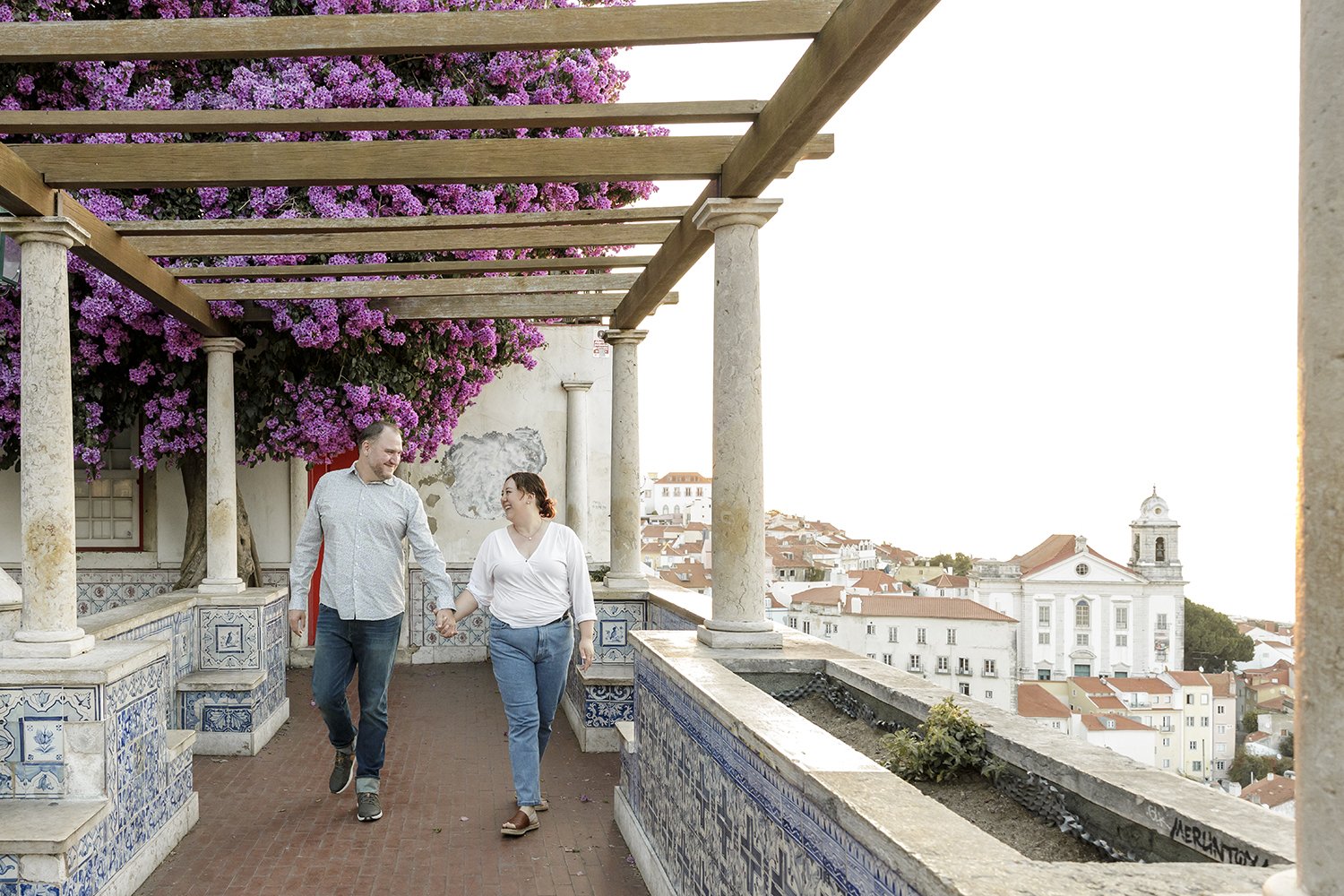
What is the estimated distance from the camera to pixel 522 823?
17.5 feet

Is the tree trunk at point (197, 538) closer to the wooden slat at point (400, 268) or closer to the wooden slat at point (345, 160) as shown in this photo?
the wooden slat at point (400, 268)

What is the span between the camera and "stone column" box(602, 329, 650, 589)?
9023 millimetres

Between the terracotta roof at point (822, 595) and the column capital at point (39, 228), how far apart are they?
10.0 metres

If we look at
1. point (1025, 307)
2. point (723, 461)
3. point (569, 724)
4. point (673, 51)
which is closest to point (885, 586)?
point (569, 724)

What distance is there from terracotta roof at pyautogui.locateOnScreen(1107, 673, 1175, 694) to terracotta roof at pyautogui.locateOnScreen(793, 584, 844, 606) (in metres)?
3.77

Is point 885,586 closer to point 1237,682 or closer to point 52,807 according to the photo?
point 1237,682

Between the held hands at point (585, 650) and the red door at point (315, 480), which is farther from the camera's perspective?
the red door at point (315, 480)

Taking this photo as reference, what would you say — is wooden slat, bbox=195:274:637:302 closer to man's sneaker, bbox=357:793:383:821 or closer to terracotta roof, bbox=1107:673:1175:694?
man's sneaker, bbox=357:793:383:821

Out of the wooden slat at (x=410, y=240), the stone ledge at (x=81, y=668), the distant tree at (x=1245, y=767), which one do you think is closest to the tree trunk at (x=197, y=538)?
the wooden slat at (x=410, y=240)

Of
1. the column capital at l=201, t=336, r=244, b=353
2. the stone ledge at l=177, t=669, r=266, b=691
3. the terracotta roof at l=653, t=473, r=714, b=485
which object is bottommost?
the terracotta roof at l=653, t=473, r=714, b=485

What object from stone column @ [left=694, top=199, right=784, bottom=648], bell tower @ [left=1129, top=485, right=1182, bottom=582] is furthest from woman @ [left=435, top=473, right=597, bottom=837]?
bell tower @ [left=1129, top=485, right=1182, bottom=582]

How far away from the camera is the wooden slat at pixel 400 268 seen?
7.36m

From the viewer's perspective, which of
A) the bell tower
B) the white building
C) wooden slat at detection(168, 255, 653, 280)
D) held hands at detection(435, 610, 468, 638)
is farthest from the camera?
the white building

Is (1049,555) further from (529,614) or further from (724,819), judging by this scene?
(724,819)
